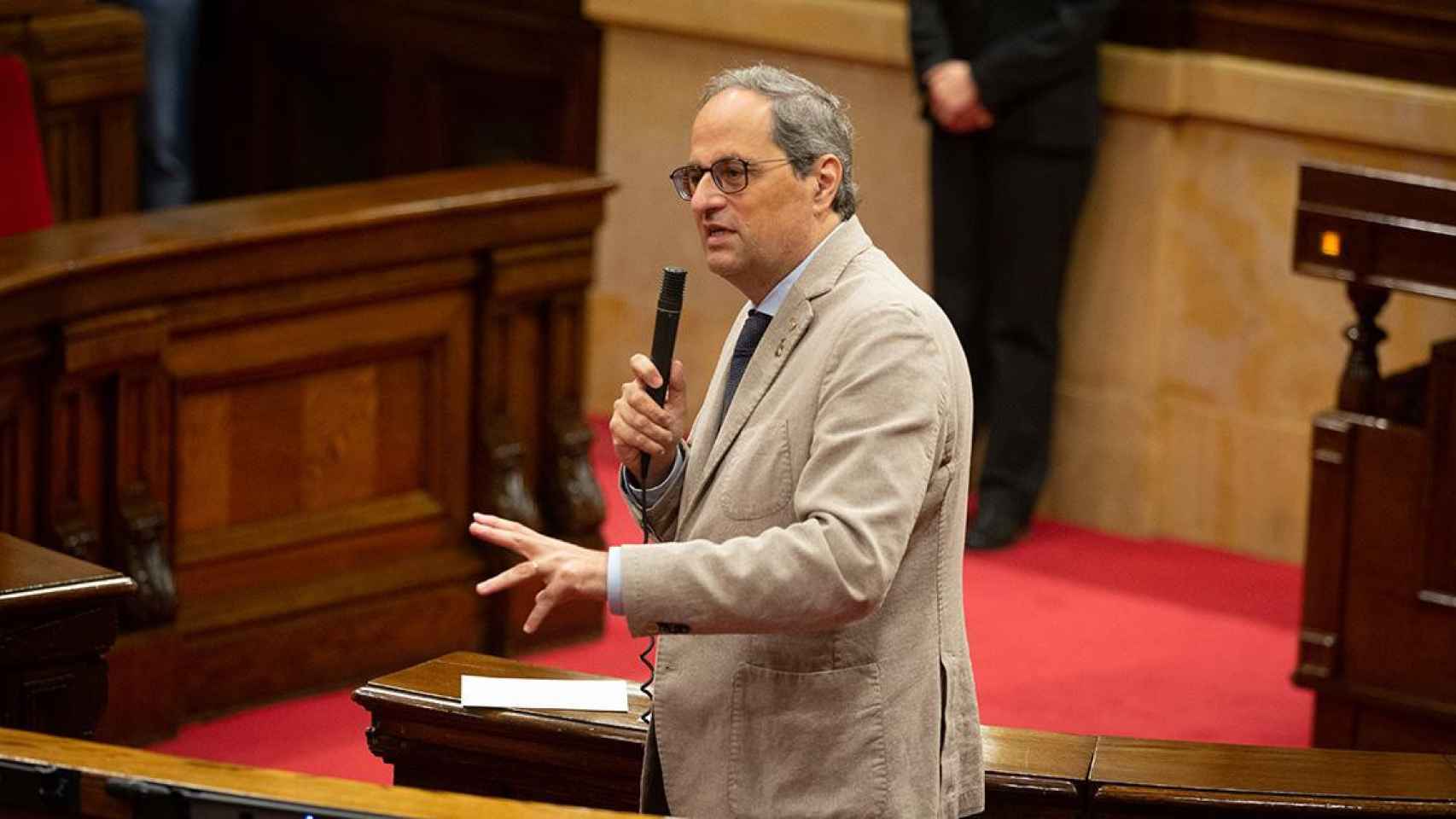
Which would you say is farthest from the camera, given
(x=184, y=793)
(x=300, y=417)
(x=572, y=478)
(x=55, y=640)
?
(x=572, y=478)

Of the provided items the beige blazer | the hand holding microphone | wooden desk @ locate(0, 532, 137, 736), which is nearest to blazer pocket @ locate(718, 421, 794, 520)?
the beige blazer

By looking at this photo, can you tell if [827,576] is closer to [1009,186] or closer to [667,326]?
[667,326]

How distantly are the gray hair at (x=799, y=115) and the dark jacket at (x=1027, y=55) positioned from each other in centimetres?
316

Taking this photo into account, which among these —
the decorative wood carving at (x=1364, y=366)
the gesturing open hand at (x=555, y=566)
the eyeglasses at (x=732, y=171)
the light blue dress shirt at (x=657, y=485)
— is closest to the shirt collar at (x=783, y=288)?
the light blue dress shirt at (x=657, y=485)

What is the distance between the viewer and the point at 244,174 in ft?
25.3

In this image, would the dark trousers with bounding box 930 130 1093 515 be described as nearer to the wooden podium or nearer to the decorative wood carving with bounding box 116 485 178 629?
the wooden podium

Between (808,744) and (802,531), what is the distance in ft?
0.85

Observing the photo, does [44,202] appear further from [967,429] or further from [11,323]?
[967,429]

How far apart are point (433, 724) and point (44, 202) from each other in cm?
226

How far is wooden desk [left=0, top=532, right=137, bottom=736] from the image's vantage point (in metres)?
2.87

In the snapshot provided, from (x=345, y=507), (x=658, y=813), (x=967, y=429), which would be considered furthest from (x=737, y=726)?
(x=345, y=507)

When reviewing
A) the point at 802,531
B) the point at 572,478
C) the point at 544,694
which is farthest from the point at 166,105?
the point at 802,531

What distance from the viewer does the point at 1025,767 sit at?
2787mm

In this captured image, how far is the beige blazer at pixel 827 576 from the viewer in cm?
225
